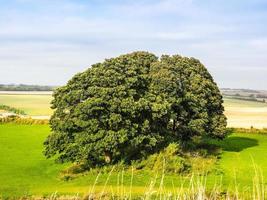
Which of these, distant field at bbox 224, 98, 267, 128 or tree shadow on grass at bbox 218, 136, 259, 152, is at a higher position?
distant field at bbox 224, 98, 267, 128

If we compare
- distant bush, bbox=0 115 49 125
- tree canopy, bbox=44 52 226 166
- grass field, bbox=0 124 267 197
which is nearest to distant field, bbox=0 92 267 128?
grass field, bbox=0 124 267 197

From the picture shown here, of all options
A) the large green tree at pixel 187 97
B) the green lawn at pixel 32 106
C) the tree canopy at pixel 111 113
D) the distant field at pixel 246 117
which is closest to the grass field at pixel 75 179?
the tree canopy at pixel 111 113

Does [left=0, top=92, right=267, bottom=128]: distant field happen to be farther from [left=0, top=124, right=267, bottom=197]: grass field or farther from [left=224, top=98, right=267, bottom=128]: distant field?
[left=0, top=124, right=267, bottom=197]: grass field

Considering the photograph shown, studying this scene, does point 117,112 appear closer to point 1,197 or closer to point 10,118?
point 1,197

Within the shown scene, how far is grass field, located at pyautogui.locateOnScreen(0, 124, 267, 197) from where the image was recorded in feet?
109

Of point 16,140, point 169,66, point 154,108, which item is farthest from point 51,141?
point 16,140

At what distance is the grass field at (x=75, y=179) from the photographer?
33.4 meters

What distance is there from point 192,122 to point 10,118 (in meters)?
43.7

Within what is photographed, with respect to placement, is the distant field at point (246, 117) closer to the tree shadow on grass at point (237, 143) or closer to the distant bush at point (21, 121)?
the tree shadow on grass at point (237, 143)

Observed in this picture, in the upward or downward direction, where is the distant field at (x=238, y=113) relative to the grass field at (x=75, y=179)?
upward

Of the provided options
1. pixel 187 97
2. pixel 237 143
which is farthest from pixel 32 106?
pixel 187 97

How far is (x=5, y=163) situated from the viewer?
44.6m

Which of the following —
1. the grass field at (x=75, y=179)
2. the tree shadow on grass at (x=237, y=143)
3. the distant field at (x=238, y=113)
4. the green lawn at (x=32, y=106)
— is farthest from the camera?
the green lawn at (x=32, y=106)

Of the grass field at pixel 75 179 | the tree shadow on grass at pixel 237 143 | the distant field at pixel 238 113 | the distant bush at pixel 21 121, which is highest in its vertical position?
the distant field at pixel 238 113
